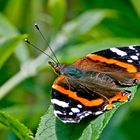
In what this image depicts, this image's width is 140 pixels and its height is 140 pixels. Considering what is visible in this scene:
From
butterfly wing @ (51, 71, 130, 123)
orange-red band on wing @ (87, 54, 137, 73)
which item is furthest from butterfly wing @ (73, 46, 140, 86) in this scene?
butterfly wing @ (51, 71, 130, 123)

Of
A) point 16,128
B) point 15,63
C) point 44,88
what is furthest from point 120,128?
point 16,128

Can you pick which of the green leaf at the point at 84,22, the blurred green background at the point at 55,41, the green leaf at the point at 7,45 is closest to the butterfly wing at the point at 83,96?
the green leaf at the point at 7,45

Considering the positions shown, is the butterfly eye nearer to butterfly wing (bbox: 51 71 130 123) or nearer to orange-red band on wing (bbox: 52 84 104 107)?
butterfly wing (bbox: 51 71 130 123)

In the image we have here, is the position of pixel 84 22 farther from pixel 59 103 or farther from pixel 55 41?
pixel 59 103

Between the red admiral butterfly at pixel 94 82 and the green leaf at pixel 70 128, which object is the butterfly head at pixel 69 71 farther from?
the green leaf at pixel 70 128

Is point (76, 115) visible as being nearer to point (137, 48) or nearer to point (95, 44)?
point (137, 48)

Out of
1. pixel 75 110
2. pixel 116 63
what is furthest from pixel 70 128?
pixel 116 63
